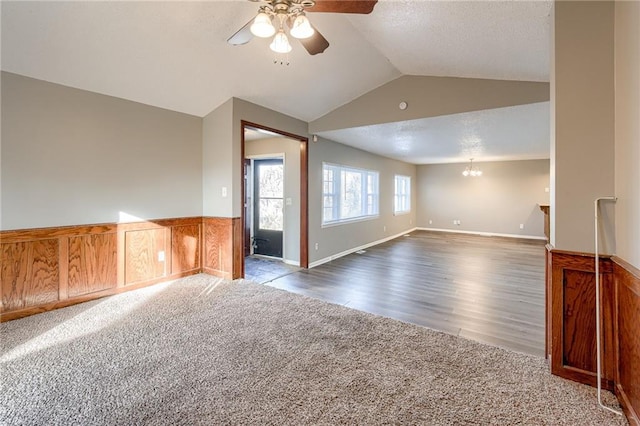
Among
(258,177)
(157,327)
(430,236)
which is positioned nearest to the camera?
(157,327)

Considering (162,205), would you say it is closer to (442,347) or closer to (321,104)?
(321,104)

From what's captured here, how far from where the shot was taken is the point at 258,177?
6.09 meters

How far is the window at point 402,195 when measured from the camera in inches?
351

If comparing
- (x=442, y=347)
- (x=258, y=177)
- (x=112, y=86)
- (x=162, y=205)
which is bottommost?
(x=442, y=347)

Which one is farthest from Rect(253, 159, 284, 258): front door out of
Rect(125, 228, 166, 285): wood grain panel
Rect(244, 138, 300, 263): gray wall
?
Rect(125, 228, 166, 285): wood grain panel

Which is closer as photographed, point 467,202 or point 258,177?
point 258,177

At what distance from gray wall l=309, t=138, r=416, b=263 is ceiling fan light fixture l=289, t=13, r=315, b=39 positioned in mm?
3224

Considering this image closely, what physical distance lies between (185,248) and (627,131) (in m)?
4.61

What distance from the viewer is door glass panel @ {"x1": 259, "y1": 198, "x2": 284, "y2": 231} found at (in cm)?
574

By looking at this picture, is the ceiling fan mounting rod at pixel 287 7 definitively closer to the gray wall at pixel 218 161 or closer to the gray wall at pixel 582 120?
the gray wall at pixel 582 120

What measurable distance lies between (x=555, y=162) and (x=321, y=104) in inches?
130

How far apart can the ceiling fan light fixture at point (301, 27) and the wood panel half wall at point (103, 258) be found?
2.68m

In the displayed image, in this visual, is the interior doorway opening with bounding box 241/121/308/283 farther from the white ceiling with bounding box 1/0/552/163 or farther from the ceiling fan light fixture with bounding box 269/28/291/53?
the ceiling fan light fixture with bounding box 269/28/291/53

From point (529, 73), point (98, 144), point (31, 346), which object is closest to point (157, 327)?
point (31, 346)
